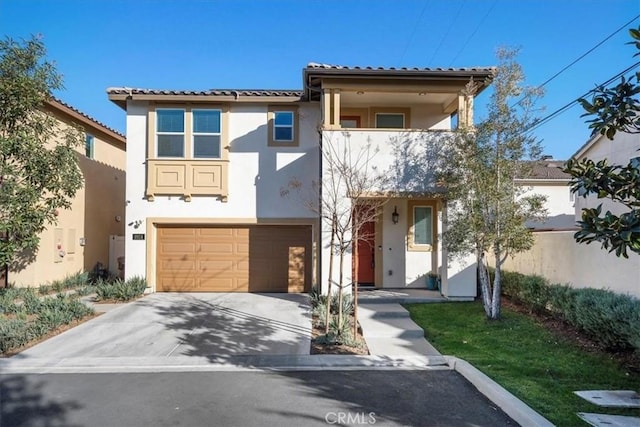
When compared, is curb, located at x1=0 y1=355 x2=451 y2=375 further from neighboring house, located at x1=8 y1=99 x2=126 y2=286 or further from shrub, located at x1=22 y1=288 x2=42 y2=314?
neighboring house, located at x1=8 y1=99 x2=126 y2=286

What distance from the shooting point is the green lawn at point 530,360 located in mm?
4422

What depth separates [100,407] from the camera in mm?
4539

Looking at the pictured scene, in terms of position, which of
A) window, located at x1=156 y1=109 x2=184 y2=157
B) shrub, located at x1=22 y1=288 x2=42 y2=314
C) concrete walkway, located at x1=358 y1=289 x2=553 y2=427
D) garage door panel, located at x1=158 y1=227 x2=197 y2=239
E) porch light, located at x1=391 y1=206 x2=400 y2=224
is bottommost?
concrete walkway, located at x1=358 y1=289 x2=553 y2=427

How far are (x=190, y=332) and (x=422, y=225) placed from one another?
24.1 feet

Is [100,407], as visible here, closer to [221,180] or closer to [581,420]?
[581,420]

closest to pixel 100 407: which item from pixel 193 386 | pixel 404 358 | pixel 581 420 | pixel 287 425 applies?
pixel 193 386

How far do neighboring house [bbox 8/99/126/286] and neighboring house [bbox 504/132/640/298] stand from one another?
1206 cm

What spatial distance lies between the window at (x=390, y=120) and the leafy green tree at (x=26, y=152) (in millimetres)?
8260

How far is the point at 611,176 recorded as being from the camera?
12.6 feet

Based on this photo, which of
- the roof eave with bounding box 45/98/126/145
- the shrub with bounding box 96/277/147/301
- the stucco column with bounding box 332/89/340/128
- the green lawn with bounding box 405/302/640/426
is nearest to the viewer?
the green lawn with bounding box 405/302/640/426

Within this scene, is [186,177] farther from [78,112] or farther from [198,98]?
[78,112]

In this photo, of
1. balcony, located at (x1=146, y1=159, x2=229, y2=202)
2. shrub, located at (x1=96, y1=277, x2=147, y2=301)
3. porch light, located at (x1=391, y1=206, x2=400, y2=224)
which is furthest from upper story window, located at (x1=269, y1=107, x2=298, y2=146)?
shrub, located at (x1=96, y1=277, x2=147, y2=301)

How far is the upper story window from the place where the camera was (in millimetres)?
12148

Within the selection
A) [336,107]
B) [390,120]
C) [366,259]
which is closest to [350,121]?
[390,120]
